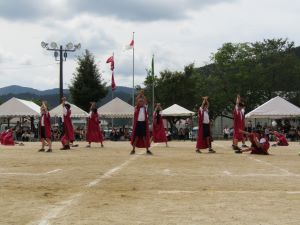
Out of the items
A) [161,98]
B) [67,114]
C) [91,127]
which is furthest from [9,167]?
[161,98]

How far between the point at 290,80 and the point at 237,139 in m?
55.8

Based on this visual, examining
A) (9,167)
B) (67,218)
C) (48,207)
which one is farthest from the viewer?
(9,167)

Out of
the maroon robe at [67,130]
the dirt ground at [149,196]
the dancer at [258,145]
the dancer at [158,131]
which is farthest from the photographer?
the dancer at [158,131]

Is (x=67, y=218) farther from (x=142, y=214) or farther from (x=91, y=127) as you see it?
(x=91, y=127)

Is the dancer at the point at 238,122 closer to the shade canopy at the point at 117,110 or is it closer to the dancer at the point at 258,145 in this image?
the dancer at the point at 258,145

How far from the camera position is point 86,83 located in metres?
69.1

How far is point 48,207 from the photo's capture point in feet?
23.4

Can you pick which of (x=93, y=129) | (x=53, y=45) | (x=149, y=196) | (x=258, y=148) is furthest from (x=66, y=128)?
(x=53, y=45)

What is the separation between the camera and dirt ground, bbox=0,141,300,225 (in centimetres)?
644

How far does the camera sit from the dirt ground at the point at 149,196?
21.1 ft

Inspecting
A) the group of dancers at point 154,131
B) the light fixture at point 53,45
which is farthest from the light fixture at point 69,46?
the group of dancers at point 154,131

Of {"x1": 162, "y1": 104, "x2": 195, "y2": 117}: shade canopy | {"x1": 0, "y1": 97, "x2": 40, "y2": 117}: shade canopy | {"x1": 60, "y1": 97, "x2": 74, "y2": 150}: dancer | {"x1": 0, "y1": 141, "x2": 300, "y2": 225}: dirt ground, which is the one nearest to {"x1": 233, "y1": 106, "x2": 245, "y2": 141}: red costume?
{"x1": 60, "y1": 97, "x2": 74, "y2": 150}: dancer

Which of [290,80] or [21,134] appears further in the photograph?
[290,80]

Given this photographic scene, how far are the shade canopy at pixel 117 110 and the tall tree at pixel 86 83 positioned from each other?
71.1 ft
